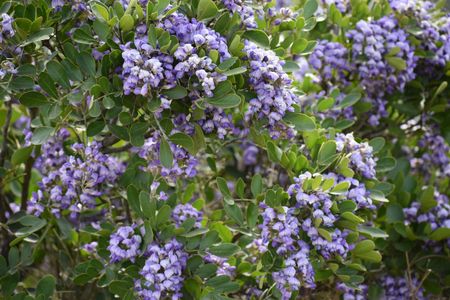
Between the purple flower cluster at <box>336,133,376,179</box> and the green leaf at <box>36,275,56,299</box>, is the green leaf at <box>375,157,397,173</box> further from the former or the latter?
the green leaf at <box>36,275,56,299</box>

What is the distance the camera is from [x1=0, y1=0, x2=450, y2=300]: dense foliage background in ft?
7.15

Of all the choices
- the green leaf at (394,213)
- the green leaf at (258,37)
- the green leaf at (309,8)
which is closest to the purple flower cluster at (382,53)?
the green leaf at (309,8)

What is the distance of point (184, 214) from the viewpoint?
8.46ft

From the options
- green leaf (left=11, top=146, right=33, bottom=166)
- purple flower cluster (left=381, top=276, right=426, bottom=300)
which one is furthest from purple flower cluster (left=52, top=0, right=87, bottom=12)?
purple flower cluster (left=381, top=276, right=426, bottom=300)

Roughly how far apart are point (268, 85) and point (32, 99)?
2.48 ft

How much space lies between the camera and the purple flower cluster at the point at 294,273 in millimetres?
2252

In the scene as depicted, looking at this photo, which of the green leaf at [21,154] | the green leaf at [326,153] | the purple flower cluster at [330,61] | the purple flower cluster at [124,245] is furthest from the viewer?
the purple flower cluster at [330,61]

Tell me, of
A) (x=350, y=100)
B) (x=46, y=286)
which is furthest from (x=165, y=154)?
(x=350, y=100)

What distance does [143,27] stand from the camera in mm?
2158

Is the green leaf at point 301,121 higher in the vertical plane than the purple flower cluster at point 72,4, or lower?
lower

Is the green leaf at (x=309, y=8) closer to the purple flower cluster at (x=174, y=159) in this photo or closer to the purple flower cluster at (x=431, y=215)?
the purple flower cluster at (x=174, y=159)

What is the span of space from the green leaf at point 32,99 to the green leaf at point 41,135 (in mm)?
83

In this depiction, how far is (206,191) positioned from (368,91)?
883 mm

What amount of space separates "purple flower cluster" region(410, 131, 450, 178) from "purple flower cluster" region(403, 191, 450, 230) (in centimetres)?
42
